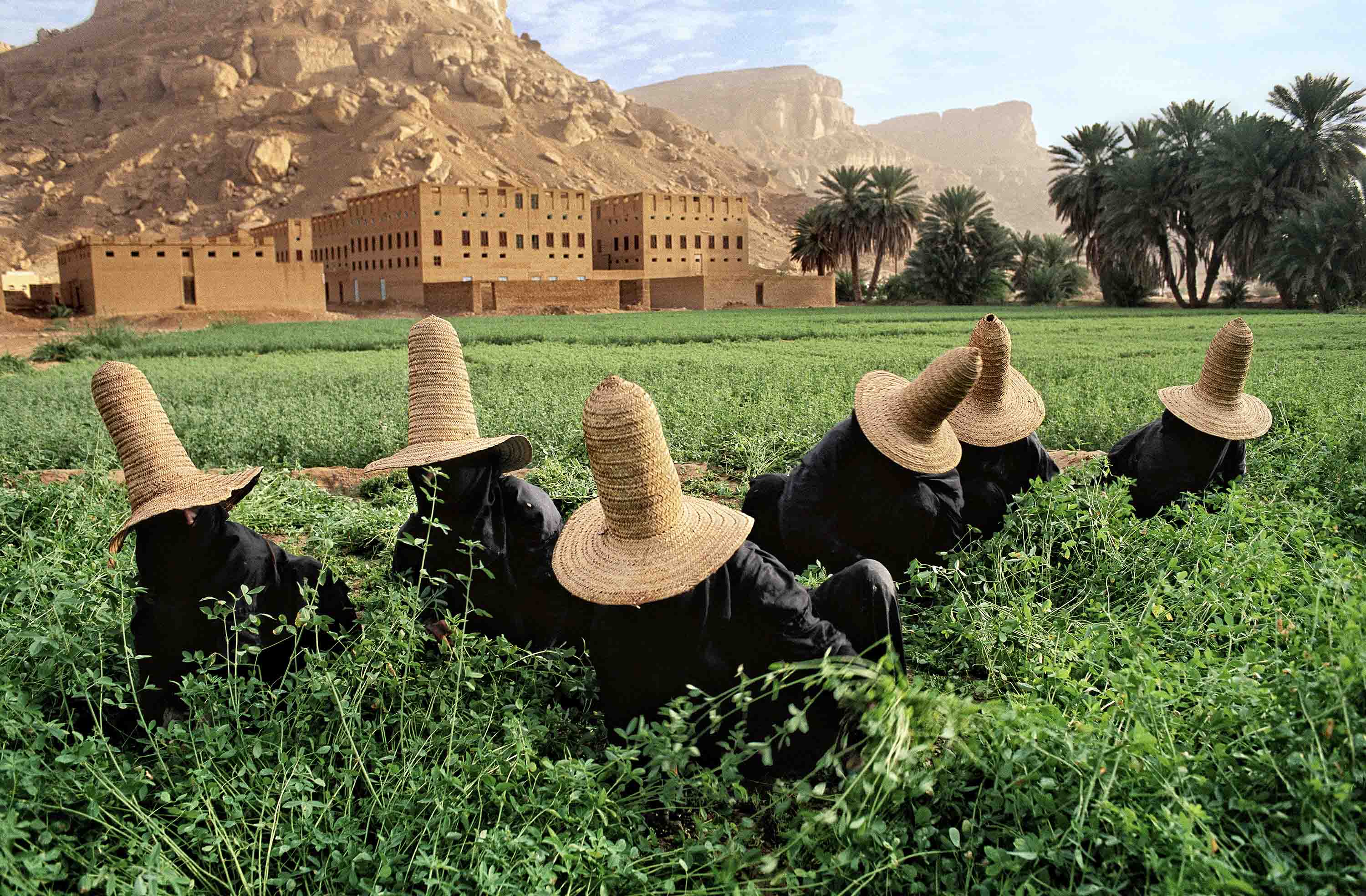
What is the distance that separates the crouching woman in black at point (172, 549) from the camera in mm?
2895

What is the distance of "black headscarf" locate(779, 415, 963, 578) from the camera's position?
366 cm

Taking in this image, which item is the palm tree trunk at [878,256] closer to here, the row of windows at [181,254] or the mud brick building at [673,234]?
the mud brick building at [673,234]

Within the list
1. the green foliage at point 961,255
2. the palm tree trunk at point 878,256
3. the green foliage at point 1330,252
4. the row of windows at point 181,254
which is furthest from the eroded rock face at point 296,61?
the green foliage at point 1330,252

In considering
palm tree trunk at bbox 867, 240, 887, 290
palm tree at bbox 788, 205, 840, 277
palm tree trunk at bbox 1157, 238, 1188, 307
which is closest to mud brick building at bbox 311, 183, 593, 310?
palm tree at bbox 788, 205, 840, 277

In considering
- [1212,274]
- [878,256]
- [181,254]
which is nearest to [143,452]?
[181,254]

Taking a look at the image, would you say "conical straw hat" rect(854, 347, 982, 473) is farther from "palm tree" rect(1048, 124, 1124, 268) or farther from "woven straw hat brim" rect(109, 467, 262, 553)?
"palm tree" rect(1048, 124, 1124, 268)

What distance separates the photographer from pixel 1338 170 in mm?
38562

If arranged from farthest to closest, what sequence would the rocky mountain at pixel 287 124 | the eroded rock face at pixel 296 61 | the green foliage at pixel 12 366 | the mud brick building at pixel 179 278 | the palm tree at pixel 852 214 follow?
the eroded rock face at pixel 296 61, the rocky mountain at pixel 287 124, the palm tree at pixel 852 214, the mud brick building at pixel 179 278, the green foliage at pixel 12 366

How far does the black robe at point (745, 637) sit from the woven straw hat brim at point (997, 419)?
161 cm

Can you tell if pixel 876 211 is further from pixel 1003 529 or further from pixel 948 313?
pixel 1003 529

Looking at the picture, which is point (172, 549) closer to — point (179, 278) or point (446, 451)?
point (446, 451)

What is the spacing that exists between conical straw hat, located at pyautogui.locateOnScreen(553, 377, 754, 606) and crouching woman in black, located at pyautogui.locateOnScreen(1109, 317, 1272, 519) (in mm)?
2893

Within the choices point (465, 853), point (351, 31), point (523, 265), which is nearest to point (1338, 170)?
point (523, 265)

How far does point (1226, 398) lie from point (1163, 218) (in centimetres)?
4485
